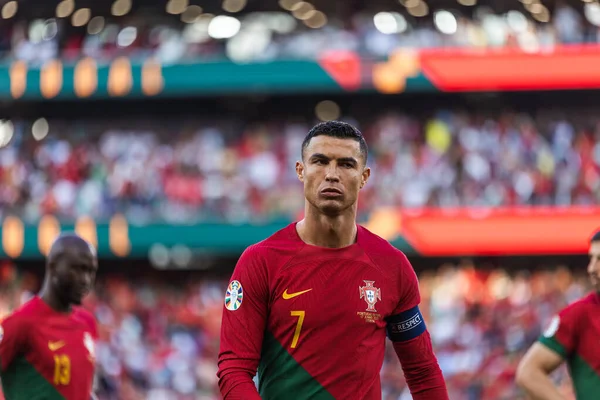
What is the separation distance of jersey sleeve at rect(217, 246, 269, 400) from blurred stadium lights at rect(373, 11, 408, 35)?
2158 cm

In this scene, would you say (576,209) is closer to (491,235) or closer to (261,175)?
(491,235)

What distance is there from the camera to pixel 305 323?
4.27 m

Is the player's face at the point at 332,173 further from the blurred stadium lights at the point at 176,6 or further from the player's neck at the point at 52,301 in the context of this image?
the blurred stadium lights at the point at 176,6

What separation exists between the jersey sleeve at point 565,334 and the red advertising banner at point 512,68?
17759mm

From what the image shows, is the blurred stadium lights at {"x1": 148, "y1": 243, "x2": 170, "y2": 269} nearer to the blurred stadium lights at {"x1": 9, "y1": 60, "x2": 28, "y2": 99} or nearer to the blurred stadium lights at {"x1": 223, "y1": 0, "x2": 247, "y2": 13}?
the blurred stadium lights at {"x1": 9, "y1": 60, "x2": 28, "y2": 99}

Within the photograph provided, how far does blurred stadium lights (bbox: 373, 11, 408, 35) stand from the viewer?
25763 millimetres

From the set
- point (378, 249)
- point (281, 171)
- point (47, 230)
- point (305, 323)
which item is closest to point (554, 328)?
point (378, 249)

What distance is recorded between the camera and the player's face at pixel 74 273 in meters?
6.55

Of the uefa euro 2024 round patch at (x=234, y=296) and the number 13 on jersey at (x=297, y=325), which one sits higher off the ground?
the uefa euro 2024 round patch at (x=234, y=296)

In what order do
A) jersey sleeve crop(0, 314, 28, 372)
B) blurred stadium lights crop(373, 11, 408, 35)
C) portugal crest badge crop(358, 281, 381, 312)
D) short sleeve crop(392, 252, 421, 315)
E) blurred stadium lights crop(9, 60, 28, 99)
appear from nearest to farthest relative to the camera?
portugal crest badge crop(358, 281, 381, 312)
short sleeve crop(392, 252, 421, 315)
jersey sleeve crop(0, 314, 28, 372)
blurred stadium lights crop(9, 60, 28, 99)
blurred stadium lights crop(373, 11, 408, 35)

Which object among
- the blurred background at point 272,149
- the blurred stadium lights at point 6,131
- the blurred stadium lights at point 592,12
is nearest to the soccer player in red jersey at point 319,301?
the blurred background at point 272,149

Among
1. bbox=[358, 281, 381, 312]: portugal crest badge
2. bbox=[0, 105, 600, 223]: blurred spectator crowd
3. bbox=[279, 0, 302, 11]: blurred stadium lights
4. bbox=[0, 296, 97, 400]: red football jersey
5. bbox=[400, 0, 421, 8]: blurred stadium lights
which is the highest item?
bbox=[279, 0, 302, 11]: blurred stadium lights

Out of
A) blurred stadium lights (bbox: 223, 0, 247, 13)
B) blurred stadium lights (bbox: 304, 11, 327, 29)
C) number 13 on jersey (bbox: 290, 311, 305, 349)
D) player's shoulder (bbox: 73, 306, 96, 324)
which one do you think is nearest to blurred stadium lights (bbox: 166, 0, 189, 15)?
blurred stadium lights (bbox: 223, 0, 247, 13)

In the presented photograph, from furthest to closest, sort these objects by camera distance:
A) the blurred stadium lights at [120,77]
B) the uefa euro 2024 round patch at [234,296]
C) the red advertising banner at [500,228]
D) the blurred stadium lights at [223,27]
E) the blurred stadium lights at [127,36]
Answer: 1. the blurred stadium lights at [223,27]
2. the blurred stadium lights at [127,36]
3. the blurred stadium lights at [120,77]
4. the red advertising banner at [500,228]
5. the uefa euro 2024 round patch at [234,296]
